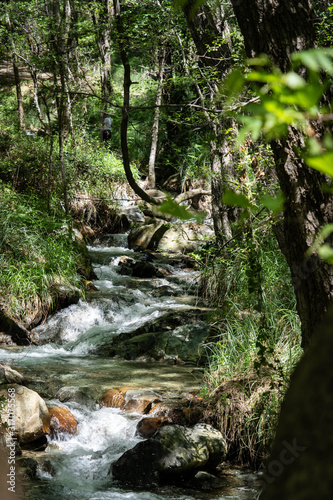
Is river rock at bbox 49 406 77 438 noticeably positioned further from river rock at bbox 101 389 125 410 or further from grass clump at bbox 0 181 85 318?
grass clump at bbox 0 181 85 318

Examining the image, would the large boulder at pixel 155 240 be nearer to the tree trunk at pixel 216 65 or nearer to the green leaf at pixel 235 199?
the tree trunk at pixel 216 65

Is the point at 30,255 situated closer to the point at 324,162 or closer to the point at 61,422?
the point at 61,422

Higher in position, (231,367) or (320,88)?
(320,88)

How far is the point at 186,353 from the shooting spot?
6668 millimetres

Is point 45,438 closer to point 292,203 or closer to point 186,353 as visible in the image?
point 186,353

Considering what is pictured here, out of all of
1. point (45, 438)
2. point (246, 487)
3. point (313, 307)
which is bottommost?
point (246, 487)

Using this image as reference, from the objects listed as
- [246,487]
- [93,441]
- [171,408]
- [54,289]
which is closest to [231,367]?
[171,408]

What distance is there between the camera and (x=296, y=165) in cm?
191

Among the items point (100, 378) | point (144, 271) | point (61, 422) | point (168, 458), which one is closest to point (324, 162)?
point (168, 458)

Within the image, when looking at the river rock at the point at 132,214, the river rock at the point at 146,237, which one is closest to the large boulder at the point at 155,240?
the river rock at the point at 146,237

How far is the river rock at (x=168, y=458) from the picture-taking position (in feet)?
12.9

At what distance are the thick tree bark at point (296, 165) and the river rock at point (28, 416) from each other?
3.18 metres

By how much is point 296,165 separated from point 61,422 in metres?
3.71

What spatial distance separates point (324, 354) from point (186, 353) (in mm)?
6273
